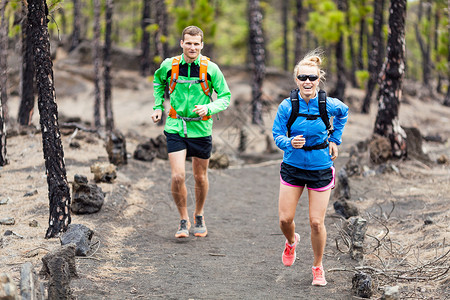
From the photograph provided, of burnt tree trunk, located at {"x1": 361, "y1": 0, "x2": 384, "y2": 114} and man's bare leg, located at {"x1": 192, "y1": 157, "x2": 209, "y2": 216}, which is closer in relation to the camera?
man's bare leg, located at {"x1": 192, "y1": 157, "x2": 209, "y2": 216}

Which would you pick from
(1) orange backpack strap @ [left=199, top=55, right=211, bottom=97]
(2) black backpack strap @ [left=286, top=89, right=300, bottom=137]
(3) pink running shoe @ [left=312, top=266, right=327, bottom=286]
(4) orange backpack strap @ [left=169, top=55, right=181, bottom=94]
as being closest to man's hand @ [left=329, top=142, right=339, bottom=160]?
→ (2) black backpack strap @ [left=286, top=89, right=300, bottom=137]

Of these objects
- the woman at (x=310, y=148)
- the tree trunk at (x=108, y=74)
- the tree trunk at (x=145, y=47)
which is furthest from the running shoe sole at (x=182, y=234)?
the tree trunk at (x=145, y=47)

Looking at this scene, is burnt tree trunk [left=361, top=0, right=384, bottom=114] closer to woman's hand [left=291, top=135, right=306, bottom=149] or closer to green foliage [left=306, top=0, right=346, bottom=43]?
green foliage [left=306, top=0, right=346, bottom=43]

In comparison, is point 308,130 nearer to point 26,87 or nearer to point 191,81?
point 191,81

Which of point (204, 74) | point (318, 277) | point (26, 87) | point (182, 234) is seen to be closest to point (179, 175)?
point (182, 234)

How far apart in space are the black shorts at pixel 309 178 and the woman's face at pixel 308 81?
656 millimetres

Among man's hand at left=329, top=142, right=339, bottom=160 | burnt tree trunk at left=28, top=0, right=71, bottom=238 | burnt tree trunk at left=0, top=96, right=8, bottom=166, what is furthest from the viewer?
burnt tree trunk at left=0, top=96, right=8, bottom=166

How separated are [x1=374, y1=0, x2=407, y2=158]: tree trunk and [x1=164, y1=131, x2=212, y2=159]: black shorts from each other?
578cm

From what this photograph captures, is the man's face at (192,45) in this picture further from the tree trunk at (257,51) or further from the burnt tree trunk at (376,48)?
the burnt tree trunk at (376,48)

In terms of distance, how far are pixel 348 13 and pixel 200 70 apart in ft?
71.3

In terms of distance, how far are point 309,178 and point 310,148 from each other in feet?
0.87

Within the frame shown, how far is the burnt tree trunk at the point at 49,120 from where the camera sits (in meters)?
5.76

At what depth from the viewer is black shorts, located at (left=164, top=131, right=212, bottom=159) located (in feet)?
21.0

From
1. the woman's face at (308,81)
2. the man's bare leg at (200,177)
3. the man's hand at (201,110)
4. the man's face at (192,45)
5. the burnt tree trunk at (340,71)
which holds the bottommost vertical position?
the burnt tree trunk at (340,71)
